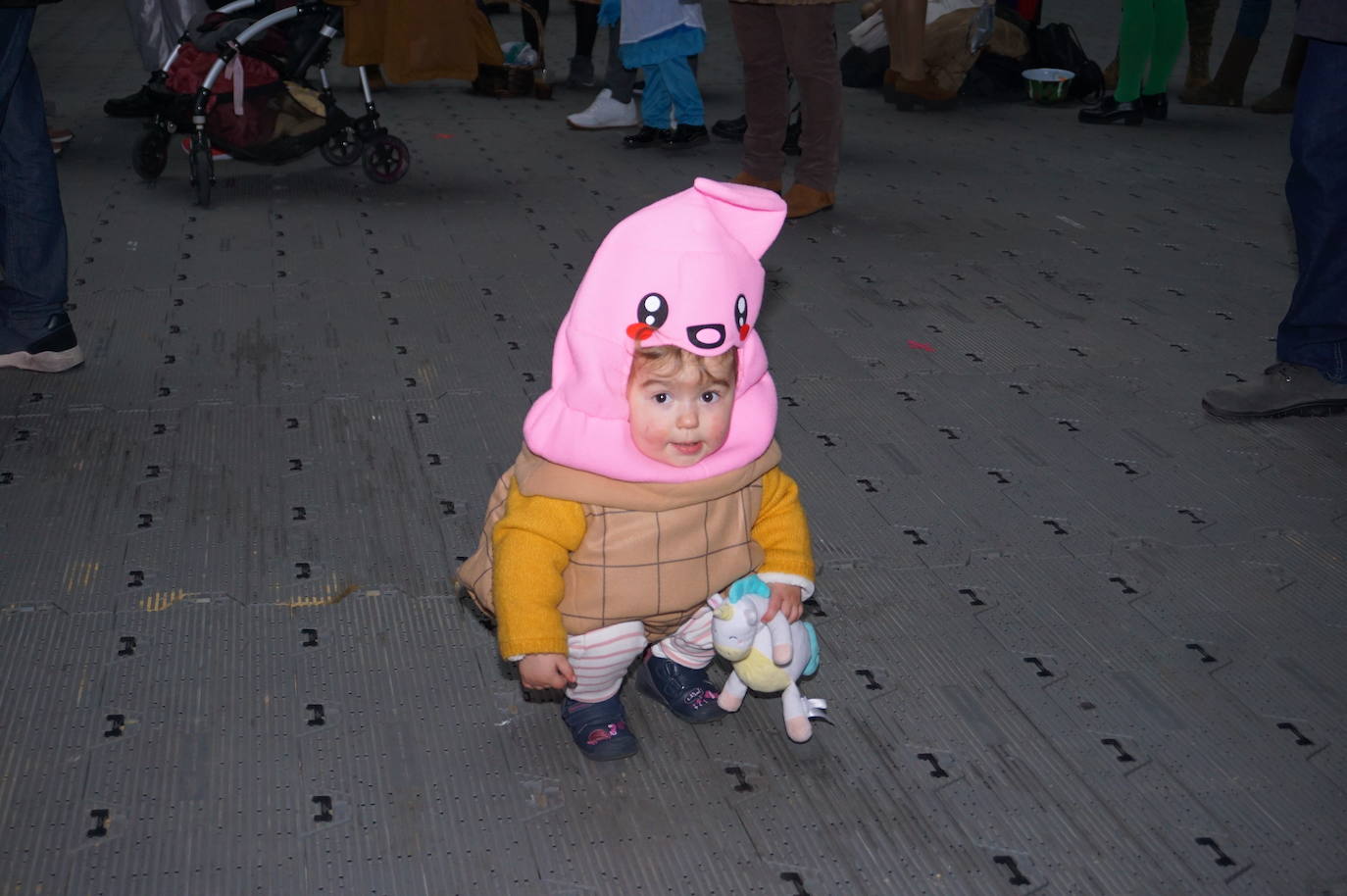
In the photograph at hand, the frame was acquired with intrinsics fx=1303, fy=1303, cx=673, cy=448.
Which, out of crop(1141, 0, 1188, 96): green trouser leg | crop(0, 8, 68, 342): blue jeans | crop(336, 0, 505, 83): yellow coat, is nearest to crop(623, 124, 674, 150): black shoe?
crop(336, 0, 505, 83): yellow coat

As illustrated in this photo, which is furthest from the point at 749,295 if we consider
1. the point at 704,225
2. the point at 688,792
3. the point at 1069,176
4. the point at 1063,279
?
the point at 1069,176

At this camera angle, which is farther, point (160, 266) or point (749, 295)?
point (160, 266)

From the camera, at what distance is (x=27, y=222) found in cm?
295

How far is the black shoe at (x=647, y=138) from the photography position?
5.43 m

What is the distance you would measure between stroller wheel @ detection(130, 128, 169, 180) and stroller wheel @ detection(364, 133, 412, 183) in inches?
27.3

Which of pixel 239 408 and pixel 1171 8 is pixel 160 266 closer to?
pixel 239 408

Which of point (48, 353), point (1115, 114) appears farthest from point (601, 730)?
point (1115, 114)

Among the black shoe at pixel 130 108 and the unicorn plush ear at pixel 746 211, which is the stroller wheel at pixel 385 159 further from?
the unicorn plush ear at pixel 746 211

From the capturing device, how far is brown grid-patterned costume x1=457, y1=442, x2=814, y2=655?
64.9 inches

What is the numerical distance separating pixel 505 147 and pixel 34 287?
2.67 m

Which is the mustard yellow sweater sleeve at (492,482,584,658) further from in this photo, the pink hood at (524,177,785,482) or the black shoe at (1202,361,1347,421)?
the black shoe at (1202,361,1347,421)

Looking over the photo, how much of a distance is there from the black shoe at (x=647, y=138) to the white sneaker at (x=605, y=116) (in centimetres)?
33

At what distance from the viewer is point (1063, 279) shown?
3.92 meters

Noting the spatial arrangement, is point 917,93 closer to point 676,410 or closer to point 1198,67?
point 1198,67
